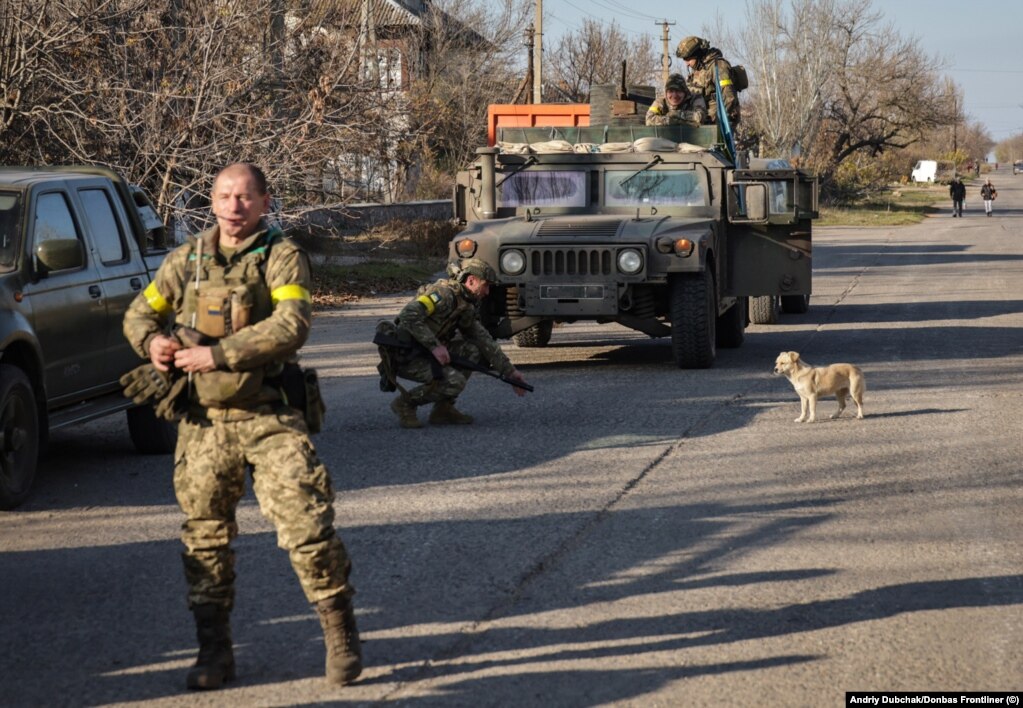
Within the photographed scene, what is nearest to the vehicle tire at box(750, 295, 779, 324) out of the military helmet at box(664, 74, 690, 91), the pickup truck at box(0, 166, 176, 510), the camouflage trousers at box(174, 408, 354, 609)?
the military helmet at box(664, 74, 690, 91)

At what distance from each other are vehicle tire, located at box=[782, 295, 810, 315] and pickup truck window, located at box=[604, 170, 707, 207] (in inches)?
178

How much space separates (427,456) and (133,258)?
2088 mm

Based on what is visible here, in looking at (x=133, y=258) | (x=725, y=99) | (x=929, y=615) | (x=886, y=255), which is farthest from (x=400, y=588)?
(x=886, y=255)

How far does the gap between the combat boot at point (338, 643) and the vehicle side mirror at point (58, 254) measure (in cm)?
359

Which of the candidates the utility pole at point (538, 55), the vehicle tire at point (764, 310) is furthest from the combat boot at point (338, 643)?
the utility pole at point (538, 55)

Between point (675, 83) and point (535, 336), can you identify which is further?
point (675, 83)

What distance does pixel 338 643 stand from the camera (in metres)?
4.36

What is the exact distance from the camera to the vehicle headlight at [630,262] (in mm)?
11555

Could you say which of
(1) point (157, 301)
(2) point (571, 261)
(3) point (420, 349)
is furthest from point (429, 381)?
(1) point (157, 301)

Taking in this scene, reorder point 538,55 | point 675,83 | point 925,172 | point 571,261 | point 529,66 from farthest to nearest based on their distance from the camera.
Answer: point 925,172
point 529,66
point 538,55
point 675,83
point 571,261

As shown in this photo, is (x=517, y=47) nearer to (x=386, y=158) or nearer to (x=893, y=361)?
(x=386, y=158)

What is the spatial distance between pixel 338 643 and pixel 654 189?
9.05 metres

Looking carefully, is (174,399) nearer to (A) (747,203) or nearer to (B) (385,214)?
(A) (747,203)

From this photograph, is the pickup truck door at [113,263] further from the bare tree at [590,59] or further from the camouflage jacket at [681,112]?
the bare tree at [590,59]
